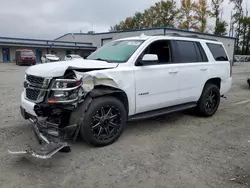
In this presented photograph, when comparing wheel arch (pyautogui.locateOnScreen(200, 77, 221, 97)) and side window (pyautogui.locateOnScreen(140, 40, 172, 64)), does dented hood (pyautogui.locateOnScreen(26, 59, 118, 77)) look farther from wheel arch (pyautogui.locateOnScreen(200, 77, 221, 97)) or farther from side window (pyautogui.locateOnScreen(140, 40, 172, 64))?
wheel arch (pyautogui.locateOnScreen(200, 77, 221, 97))

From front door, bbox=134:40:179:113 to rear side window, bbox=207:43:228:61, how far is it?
1.60 meters

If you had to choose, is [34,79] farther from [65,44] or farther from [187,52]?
[65,44]

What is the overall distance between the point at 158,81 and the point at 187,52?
1291 mm

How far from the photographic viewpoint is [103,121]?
13.1 feet

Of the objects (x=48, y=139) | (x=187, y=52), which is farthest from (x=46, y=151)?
(x=187, y=52)

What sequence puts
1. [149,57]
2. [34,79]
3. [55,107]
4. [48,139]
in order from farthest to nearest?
[149,57] → [34,79] → [55,107] → [48,139]

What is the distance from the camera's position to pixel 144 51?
461 cm

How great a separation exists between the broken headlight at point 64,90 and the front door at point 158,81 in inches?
47.9

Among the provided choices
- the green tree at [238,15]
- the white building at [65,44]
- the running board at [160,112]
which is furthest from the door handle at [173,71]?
the green tree at [238,15]

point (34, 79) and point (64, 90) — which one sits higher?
point (34, 79)

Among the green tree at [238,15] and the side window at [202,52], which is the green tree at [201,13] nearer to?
the green tree at [238,15]

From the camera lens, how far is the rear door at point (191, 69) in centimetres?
523

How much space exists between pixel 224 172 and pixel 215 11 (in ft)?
195

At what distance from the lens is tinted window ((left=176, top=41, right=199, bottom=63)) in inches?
208
